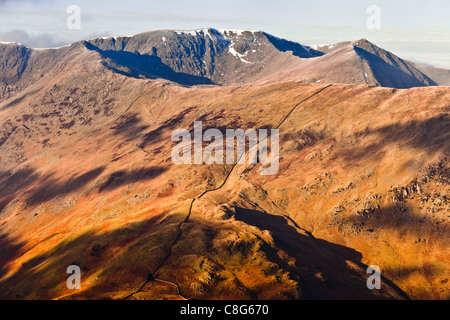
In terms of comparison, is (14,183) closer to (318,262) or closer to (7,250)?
(7,250)

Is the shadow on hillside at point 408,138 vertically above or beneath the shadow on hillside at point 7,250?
above

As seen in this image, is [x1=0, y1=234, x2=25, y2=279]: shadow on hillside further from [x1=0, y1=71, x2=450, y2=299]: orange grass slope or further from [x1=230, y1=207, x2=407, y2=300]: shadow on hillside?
[x1=230, y1=207, x2=407, y2=300]: shadow on hillside

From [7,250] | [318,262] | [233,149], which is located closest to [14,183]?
[7,250]

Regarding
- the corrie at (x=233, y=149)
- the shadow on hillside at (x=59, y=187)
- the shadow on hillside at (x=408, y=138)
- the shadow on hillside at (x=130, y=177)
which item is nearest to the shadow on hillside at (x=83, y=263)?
the corrie at (x=233, y=149)

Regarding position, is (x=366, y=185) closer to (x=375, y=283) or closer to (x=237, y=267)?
(x=375, y=283)

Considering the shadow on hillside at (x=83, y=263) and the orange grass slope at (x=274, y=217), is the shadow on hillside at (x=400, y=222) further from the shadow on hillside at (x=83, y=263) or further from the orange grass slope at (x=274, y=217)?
the shadow on hillside at (x=83, y=263)
